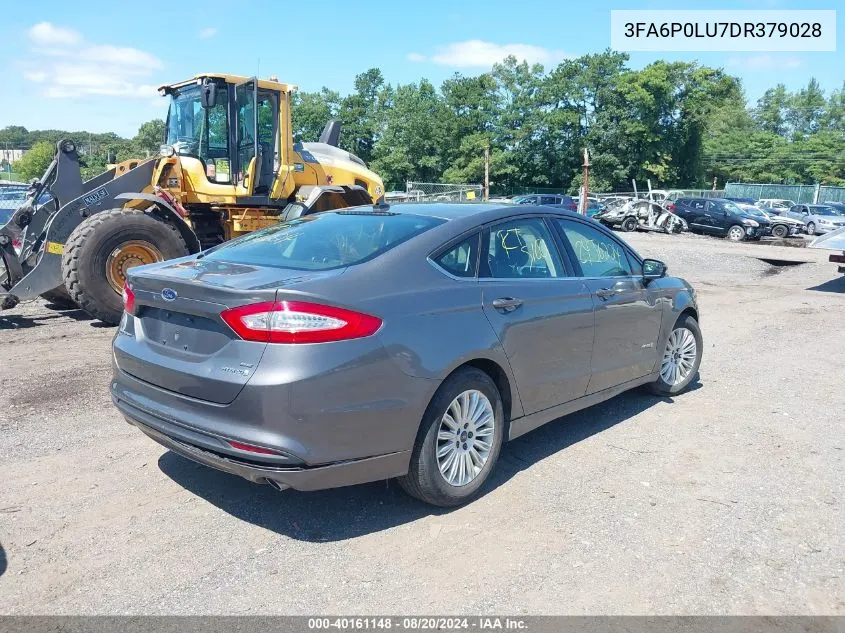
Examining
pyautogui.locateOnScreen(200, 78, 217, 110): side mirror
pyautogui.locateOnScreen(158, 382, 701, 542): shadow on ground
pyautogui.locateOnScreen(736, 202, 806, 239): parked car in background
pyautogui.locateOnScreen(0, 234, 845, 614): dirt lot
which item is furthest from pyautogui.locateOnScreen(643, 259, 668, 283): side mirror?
pyautogui.locateOnScreen(736, 202, 806, 239): parked car in background

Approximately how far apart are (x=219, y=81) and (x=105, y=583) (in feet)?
26.9

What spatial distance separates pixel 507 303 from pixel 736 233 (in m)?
29.0

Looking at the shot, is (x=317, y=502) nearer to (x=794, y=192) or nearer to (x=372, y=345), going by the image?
(x=372, y=345)

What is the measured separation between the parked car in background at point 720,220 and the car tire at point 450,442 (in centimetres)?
2900

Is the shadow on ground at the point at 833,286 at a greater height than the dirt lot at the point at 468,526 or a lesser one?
lesser

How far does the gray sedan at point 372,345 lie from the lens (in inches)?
125

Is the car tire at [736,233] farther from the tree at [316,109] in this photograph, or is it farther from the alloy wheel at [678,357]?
the tree at [316,109]

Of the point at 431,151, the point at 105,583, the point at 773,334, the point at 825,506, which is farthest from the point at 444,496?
the point at 431,151

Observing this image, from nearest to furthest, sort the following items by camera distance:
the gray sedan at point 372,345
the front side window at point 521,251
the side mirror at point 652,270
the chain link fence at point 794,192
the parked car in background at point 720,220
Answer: the gray sedan at point 372,345 < the front side window at point 521,251 < the side mirror at point 652,270 < the parked car in background at point 720,220 < the chain link fence at point 794,192

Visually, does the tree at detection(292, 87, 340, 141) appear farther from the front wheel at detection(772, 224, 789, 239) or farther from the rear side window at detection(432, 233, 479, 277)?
the rear side window at detection(432, 233, 479, 277)

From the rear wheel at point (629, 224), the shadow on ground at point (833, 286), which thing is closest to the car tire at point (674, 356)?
the shadow on ground at point (833, 286)

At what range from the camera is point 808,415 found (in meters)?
5.77

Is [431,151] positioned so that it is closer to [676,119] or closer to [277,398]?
[676,119]

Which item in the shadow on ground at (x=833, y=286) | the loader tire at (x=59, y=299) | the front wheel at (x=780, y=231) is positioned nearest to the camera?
the loader tire at (x=59, y=299)
